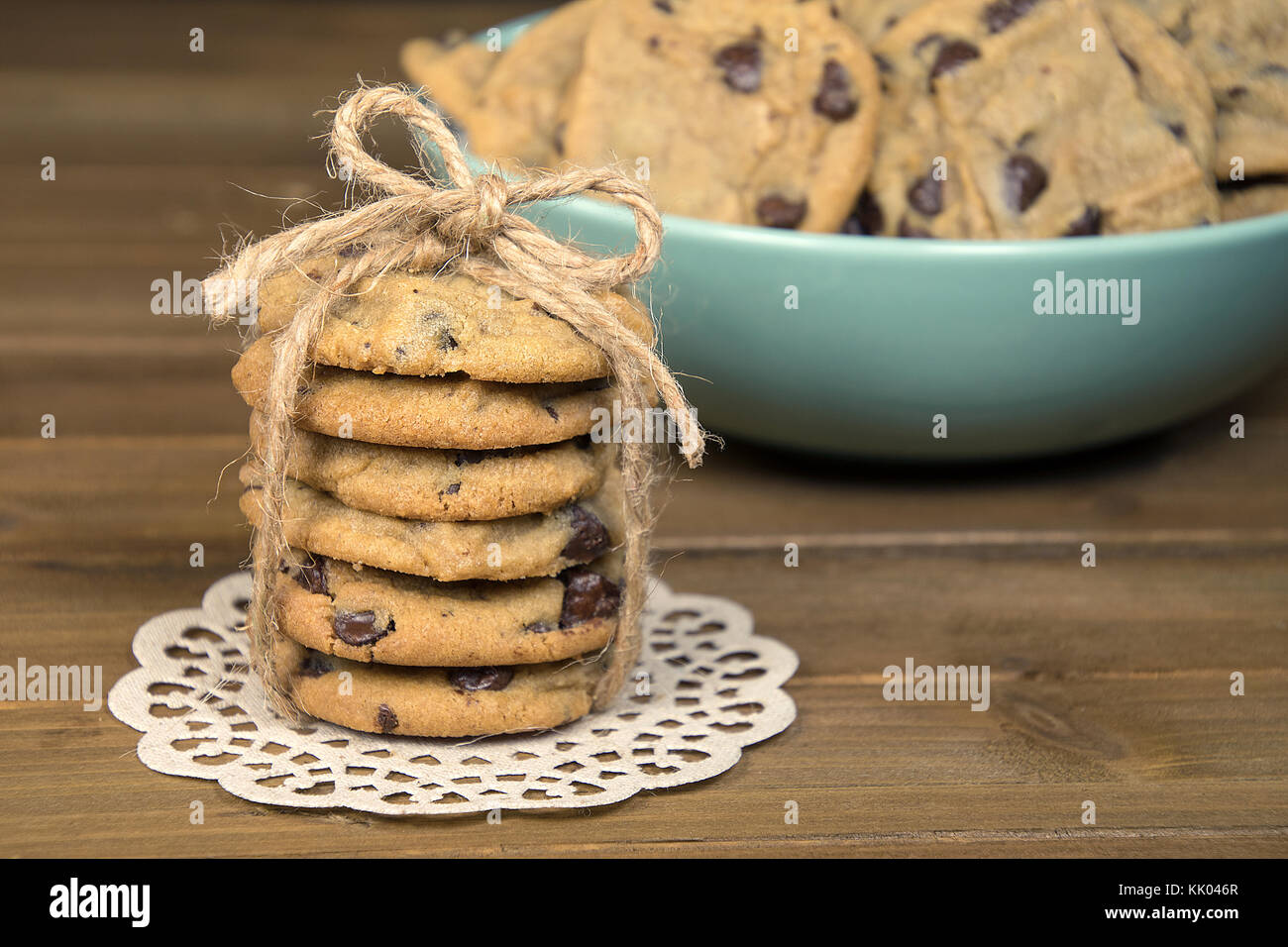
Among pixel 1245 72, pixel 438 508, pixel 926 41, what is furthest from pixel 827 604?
pixel 1245 72

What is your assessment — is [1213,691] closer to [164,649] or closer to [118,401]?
[164,649]

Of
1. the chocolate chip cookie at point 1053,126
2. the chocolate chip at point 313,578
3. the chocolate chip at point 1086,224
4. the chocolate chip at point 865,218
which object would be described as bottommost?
the chocolate chip at point 313,578

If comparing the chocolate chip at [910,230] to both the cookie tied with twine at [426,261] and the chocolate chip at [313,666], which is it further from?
the chocolate chip at [313,666]

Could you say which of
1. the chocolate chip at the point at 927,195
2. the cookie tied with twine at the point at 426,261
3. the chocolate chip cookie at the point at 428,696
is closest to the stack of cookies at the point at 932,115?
the chocolate chip at the point at 927,195

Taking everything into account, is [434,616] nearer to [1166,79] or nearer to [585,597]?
[585,597]

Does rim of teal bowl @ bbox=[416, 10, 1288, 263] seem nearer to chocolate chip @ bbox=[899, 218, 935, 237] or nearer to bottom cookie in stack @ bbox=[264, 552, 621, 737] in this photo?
chocolate chip @ bbox=[899, 218, 935, 237]

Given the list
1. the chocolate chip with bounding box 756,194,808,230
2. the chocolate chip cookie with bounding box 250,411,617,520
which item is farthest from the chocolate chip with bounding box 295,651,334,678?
the chocolate chip with bounding box 756,194,808,230
